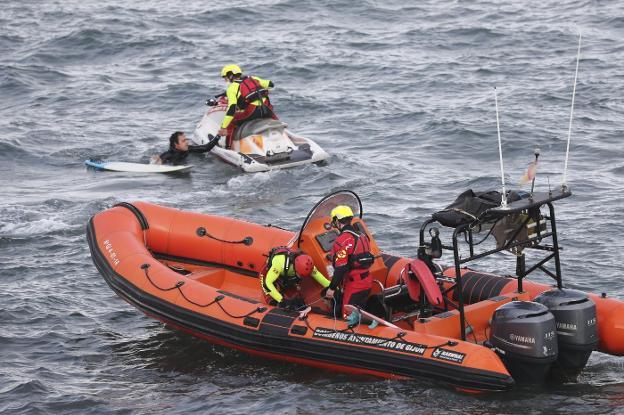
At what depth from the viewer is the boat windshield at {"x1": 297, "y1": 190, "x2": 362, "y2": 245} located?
1088cm

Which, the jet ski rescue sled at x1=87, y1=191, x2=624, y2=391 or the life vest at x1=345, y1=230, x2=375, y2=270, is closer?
the jet ski rescue sled at x1=87, y1=191, x2=624, y2=391

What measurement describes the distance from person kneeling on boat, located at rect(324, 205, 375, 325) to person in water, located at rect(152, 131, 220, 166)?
25.0 ft

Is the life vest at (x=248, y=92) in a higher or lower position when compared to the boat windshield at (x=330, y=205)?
higher

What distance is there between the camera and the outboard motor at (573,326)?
9.26m

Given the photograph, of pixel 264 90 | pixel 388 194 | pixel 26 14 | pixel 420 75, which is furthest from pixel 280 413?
pixel 26 14

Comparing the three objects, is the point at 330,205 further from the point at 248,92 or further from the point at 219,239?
the point at 248,92

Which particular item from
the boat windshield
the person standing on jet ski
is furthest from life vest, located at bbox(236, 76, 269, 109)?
the boat windshield

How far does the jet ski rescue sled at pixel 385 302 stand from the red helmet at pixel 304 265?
0.37 metres

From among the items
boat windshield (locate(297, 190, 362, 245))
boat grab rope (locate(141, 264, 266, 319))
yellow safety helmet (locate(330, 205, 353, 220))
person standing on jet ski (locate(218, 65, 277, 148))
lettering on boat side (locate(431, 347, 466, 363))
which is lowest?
lettering on boat side (locate(431, 347, 466, 363))

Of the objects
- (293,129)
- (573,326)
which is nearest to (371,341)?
(573,326)

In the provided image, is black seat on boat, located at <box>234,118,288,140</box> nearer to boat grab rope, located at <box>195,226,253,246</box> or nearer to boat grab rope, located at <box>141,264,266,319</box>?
boat grab rope, located at <box>195,226,253,246</box>

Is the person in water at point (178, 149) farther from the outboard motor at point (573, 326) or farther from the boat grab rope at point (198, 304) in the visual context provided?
the outboard motor at point (573, 326)

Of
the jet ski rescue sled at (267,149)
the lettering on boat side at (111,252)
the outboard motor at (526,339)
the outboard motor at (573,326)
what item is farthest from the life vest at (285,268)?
the jet ski rescue sled at (267,149)

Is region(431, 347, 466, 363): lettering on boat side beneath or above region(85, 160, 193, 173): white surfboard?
beneath
